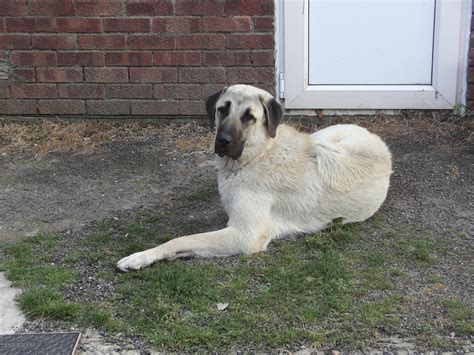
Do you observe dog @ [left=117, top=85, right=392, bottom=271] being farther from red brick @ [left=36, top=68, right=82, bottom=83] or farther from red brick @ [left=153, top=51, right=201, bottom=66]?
red brick @ [left=36, top=68, right=82, bottom=83]

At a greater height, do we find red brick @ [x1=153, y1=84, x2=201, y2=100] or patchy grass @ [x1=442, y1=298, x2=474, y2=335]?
red brick @ [x1=153, y1=84, x2=201, y2=100]

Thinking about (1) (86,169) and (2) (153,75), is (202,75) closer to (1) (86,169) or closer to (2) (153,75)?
(2) (153,75)

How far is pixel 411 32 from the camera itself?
6445 millimetres

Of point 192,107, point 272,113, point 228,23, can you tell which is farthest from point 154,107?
point 272,113

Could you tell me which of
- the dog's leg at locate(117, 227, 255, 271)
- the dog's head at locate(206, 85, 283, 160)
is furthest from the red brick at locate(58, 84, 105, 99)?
the dog's leg at locate(117, 227, 255, 271)

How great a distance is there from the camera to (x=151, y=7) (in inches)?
253

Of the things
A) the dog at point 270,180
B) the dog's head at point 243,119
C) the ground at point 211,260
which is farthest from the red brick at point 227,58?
the dog's head at point 243,119

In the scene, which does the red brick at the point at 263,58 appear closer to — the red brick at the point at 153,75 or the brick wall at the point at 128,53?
the brick wall at the point at 128,53

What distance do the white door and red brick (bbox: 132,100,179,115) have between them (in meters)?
1.24

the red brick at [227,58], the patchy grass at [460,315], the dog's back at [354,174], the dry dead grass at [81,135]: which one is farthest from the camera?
the red brick at [227,58]

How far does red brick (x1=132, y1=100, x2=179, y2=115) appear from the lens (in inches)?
263

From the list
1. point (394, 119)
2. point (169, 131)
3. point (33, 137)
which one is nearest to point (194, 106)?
point (169, 131)

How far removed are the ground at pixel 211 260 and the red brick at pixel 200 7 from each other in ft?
4.43

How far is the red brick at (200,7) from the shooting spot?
6363 mm
